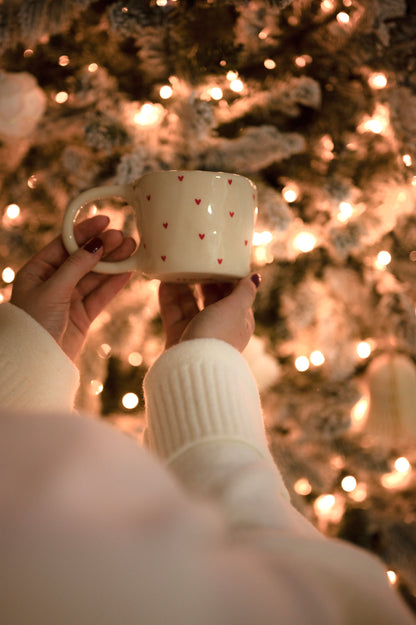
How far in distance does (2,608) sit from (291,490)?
0.89m

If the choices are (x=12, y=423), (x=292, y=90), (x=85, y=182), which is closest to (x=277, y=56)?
(x=292, y=90)

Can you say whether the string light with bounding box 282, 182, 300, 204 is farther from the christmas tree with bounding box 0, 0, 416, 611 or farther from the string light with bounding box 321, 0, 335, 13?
the string light with bounding box 321, 0, 335, 13

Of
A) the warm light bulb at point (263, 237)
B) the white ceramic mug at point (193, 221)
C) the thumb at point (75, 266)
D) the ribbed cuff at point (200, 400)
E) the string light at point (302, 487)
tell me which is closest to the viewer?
the ribbed cuff at point (200, 400)

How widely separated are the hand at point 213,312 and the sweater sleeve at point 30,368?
0.60 ft

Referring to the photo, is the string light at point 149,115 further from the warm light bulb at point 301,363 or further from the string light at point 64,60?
the warm light bulb at point 301,363

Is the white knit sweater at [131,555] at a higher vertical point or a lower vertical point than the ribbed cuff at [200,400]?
higher

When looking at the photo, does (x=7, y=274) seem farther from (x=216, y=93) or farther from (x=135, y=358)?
→ (x=216, y=93)

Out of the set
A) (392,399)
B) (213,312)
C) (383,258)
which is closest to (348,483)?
(392,399)

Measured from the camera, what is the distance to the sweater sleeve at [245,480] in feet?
0.74

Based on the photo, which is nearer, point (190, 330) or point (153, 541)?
point (153, 541)

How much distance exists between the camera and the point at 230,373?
50cm

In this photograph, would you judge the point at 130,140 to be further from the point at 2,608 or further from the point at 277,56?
the point at 2,608

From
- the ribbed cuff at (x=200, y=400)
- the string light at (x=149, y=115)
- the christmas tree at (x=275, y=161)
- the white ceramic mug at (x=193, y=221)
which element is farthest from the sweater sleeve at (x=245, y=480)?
the string light at (x=149, y=115)

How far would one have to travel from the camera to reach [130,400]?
0.96 m
